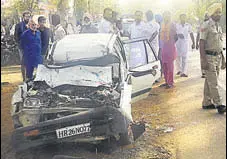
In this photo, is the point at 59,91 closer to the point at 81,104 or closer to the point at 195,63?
the point at 81,104

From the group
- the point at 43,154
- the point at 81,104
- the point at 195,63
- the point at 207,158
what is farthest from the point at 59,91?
the point at 195,63

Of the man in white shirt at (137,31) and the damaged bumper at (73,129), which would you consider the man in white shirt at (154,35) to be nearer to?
the man in white shirt at (137,31)

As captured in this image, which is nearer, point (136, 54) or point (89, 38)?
point (89, 38)

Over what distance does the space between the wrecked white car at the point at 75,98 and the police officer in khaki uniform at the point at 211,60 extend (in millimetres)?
1169

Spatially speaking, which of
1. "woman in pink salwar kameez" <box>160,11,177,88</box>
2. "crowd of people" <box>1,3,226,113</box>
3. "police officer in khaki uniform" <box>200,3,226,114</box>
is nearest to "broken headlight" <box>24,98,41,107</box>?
"crowd of people" <box>1,3,226,113</box>

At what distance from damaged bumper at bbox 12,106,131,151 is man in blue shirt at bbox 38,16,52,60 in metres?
0.27

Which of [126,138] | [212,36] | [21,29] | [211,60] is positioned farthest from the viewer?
[211,60]

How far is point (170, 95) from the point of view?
96.3 inches

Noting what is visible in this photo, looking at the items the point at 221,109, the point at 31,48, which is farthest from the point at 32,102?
the point at 221,109

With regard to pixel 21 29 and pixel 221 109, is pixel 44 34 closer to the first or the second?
pixel 21 29

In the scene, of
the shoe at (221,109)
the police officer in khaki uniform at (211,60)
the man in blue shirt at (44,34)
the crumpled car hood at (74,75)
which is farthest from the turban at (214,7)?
the shoe at (221,109)

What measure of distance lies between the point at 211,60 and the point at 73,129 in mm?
1749

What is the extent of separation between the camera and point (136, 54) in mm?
2229

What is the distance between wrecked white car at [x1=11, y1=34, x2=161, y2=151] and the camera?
1424mm
